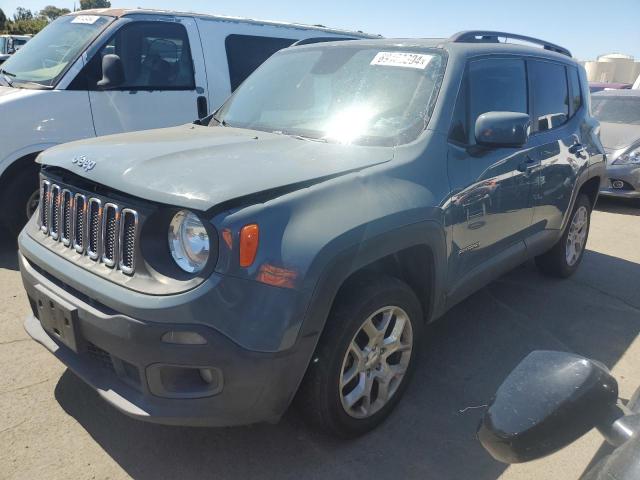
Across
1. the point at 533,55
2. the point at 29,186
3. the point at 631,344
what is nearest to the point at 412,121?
the point at 533,55

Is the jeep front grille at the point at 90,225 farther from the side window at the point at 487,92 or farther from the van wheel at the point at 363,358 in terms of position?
the side window at the point at 487,92

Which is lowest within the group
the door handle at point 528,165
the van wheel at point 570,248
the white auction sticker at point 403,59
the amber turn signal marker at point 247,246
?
the van wheel at point 570,248

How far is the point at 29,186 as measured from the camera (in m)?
4.89

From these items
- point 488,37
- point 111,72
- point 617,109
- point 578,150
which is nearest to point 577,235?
point 578,150

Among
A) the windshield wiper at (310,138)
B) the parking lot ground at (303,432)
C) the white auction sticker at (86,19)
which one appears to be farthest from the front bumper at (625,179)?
the white auction sticker at (86,19)

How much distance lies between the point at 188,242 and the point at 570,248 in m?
3.89

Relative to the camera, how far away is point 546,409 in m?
1.15

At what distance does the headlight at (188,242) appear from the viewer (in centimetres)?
216

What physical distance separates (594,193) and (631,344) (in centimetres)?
179

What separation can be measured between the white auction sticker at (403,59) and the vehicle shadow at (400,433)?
1792mm

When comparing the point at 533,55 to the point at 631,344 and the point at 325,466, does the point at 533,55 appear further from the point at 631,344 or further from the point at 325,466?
the point at 325,466

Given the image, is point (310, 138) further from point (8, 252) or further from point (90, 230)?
point (8, 252)

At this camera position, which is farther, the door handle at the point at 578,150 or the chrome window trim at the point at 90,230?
the door handle at the point at 578,150

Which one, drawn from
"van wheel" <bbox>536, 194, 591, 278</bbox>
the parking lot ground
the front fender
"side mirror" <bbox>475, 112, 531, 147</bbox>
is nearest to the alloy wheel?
"van wheel" <bbox>536, 194, 591, 278</bbox>
